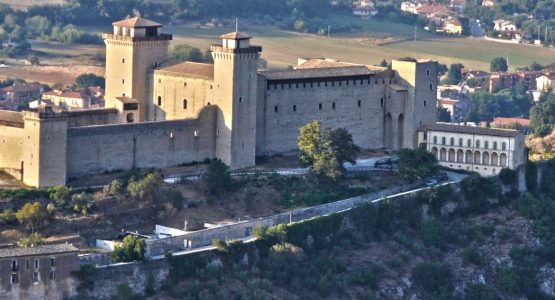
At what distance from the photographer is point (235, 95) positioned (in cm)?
6844

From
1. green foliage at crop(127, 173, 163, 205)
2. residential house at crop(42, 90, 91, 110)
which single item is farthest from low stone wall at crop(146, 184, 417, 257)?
residential house at crop(42, 90, 91, 110)

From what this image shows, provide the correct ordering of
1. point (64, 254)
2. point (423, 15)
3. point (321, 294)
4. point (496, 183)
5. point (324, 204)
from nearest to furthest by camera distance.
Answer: point (64, 254)
point (321, 294)
point (324, 204)
point (496, 183)
point (423, 15)

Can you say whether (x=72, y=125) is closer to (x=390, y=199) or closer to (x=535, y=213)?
(x=390, y=199)

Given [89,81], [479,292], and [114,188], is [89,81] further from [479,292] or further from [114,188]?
[479,292]

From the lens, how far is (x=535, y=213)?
71.4 meters

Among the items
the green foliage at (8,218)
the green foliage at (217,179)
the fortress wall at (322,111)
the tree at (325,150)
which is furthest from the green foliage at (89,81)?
the green foliage at (8,218)

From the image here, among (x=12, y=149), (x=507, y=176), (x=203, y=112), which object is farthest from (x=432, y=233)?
(x=12, y=149)

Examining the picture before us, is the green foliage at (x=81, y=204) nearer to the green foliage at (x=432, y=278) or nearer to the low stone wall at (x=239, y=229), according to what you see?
the low stone wall at (x=239, y=229)

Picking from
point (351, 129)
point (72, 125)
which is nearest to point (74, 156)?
point (72, 125)

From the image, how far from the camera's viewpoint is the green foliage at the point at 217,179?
66.2 m

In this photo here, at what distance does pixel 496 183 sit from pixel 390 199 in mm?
5262

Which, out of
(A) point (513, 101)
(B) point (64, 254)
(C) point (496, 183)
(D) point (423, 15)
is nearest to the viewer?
(B) point (64, 254)

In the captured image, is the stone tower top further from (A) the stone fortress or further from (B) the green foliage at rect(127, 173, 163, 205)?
(B) the green foliage at rect(127, 173, 163, 205)

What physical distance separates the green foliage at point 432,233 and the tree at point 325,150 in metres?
3.41
